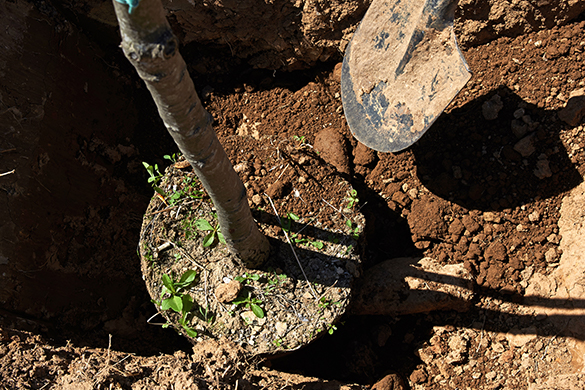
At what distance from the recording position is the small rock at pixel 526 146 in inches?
90.4

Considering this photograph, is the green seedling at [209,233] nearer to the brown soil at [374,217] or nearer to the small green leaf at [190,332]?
the brown soil at [374,217]

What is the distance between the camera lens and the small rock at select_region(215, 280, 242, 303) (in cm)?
201

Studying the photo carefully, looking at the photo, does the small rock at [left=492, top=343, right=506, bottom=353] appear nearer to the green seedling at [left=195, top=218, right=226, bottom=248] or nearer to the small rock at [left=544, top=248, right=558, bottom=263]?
the small rock at [left=544, top=248, right=558, bottom=263]

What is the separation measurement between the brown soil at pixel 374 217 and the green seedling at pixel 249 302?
0.22 meters

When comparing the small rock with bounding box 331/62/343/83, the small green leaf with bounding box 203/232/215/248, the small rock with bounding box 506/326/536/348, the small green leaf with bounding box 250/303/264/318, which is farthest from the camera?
the small rock with bounding box 331/62/343/83

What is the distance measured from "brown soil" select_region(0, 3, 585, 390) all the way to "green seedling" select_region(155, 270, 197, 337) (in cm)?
19

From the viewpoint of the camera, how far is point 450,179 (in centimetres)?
248

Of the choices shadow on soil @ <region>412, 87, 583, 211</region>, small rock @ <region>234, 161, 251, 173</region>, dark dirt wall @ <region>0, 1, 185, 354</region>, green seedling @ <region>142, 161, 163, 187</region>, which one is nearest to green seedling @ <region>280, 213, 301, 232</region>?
small rock @ <region>234, 161, 251, 173</region>

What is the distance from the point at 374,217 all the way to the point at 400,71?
0.97 metres

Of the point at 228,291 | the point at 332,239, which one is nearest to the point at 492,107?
the point at 332,239

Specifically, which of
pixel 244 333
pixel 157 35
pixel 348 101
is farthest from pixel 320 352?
pixel 157 35

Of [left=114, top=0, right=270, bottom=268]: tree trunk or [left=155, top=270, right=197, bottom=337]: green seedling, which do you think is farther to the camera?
[left=155, top=270, right=197, bottom=337]: green seedling

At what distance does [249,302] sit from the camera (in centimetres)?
204

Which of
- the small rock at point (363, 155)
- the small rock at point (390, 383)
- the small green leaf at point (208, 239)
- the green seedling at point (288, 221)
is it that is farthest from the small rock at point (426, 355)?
the small green leaf at point (208, 239)
